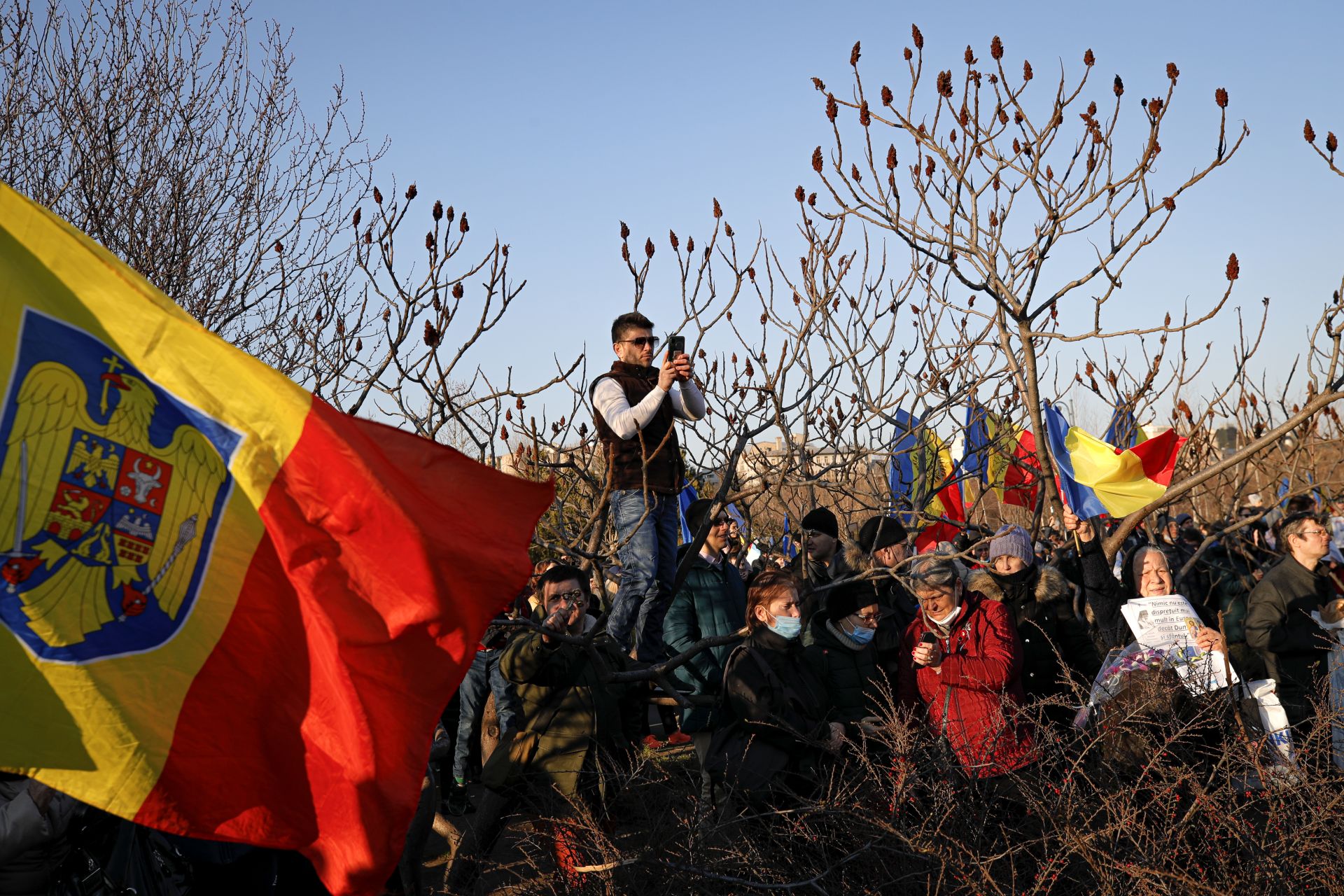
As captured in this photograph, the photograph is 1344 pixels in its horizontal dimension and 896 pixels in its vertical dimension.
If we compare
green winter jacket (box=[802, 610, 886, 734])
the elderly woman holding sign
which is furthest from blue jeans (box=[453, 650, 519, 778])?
the elderly woman holding sign

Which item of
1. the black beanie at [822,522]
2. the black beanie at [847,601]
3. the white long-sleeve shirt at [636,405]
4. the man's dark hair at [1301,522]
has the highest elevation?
the white long-sleeve shirt at [636,405]

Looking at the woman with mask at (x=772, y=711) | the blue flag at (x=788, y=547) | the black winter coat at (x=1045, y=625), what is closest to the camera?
the woman with mask at (x=772, y=711)

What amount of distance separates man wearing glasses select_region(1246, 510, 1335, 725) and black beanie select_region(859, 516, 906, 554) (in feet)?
6.54

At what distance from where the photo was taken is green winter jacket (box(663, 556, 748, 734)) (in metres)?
6.22

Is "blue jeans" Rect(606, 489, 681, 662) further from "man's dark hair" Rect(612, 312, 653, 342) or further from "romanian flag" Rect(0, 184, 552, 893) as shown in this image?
"romanian flag" Rect(0, 184, 552, 893)

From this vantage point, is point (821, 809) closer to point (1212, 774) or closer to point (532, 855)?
point (532, 855)

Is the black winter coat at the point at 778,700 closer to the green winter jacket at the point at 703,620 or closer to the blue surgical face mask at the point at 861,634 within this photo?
the blue surgical face mask at the point at 861,634

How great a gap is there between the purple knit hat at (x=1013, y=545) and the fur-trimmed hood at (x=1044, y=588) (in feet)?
0.35

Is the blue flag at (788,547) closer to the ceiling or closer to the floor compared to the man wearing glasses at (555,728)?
closer to the ceiling

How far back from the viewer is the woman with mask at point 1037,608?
5996 millimetres

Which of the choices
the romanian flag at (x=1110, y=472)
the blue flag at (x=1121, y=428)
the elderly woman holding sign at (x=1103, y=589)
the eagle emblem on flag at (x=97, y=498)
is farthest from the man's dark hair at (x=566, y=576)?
the blue flag at (x=1121, y=428)

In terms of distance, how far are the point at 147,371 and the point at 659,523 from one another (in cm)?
307

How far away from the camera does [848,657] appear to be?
532 centimetres

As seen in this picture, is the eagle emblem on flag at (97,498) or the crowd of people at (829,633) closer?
the eagle emblem on flag at (97,498)
